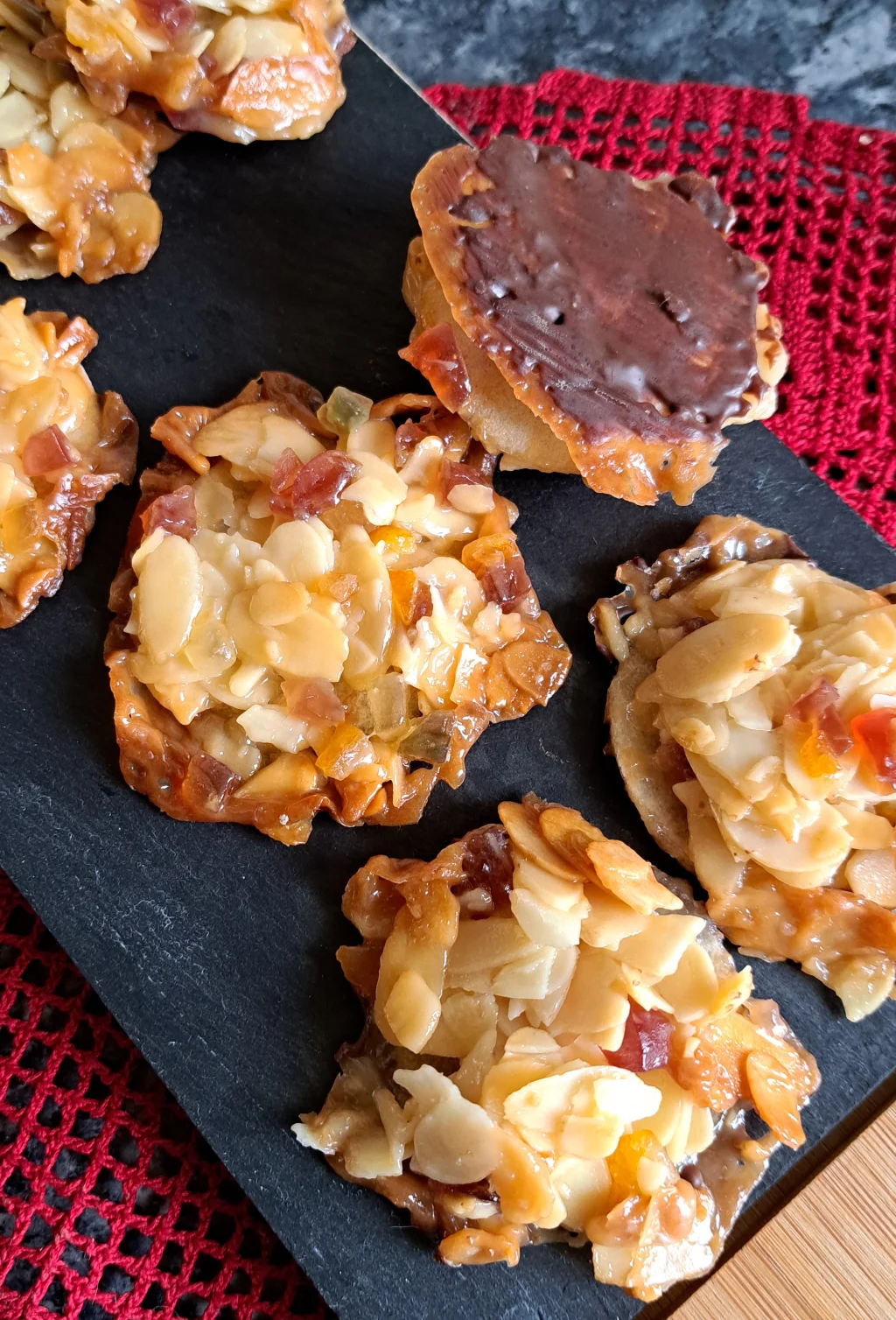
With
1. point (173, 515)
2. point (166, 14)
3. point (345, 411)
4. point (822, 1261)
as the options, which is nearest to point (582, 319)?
point (345, 411)

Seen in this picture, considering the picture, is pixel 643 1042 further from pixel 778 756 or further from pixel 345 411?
pixel 345 411

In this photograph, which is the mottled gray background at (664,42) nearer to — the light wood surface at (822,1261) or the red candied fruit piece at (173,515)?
the red candied fruit piece at (173,515)

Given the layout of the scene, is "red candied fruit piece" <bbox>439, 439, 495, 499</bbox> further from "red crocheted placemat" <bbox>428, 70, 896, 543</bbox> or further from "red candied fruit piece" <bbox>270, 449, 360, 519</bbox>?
"red crocheted placemat" <bbox>428, 70, 896, 543</bbox>

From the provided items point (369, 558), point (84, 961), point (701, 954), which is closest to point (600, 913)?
point (701, 954)

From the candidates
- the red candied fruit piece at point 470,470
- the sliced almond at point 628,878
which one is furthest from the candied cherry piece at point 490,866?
the red candied fruit piece at point 470,470

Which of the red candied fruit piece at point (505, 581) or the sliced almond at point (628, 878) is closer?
the sliced almond at point (628, 878)

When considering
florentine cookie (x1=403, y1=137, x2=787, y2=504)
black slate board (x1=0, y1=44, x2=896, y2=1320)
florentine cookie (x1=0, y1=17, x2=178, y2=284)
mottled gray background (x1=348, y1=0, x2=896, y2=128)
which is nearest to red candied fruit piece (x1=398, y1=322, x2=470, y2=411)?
florentine cookie (x1=403, y1=137, x2=787, y2=504)
